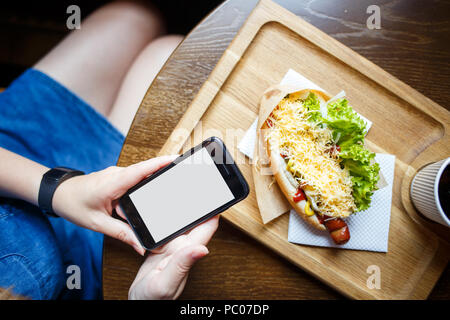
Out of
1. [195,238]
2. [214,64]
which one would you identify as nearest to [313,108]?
[214,64]

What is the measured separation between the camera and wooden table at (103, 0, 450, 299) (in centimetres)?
119

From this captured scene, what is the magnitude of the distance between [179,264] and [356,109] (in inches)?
39.0

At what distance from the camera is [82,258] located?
1.23 meters

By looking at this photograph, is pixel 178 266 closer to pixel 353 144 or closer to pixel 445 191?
pixel 353 144

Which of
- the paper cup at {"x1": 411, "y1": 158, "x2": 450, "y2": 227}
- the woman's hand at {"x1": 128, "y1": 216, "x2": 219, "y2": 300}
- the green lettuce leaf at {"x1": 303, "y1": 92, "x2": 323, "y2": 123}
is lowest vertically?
the woman's hand at {"x1": 128, "y1": 216, "x2": 219, "y2": 300}

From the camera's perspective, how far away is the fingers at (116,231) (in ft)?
3.51

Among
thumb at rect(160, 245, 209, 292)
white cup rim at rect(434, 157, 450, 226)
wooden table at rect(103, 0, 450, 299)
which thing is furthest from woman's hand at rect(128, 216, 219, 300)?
white cup rim at rect(434, 157, 450, 226)

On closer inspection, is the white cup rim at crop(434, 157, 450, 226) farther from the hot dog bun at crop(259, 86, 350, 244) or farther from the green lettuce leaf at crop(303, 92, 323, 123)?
the green lettuce leaf at crop(303, 92, 323, 123)

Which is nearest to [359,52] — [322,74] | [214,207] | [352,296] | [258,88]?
[322,74]

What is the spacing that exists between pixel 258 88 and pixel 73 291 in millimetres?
1185

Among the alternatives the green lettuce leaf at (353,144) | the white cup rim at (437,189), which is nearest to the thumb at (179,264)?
the green lettuce leaf at (353,144)

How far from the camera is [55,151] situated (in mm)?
1266
